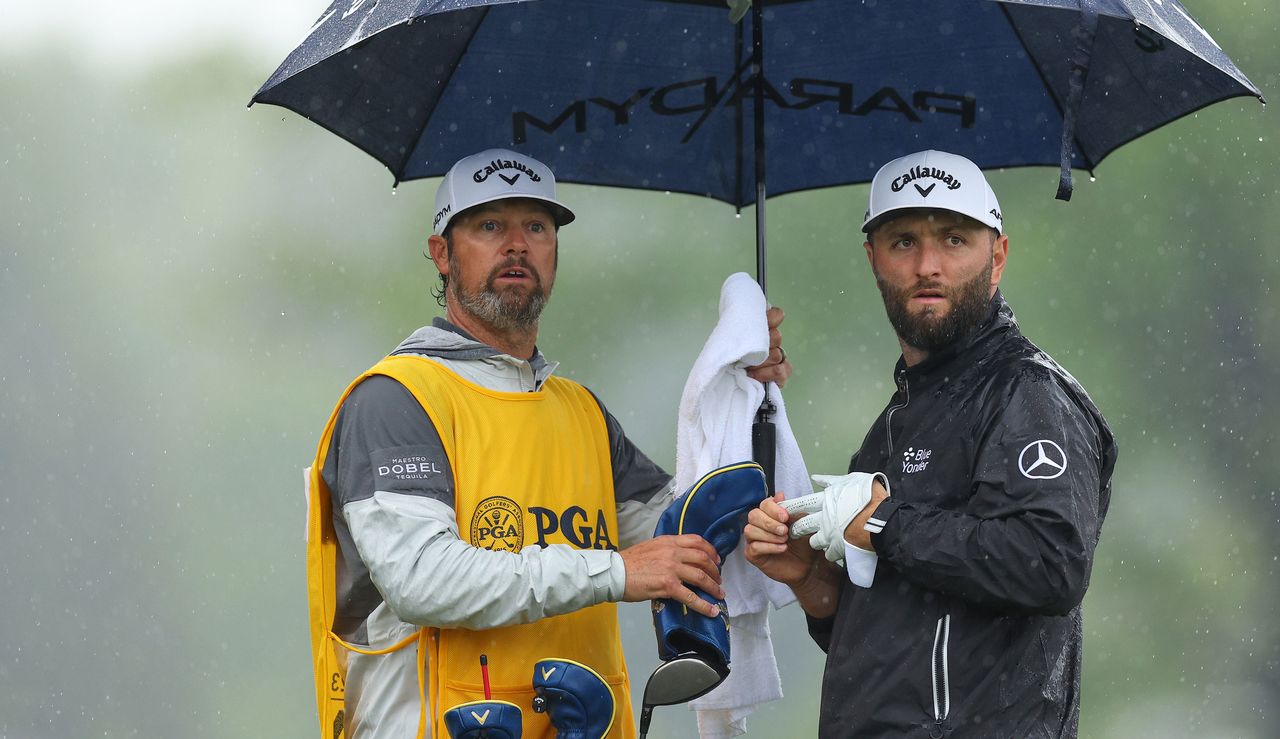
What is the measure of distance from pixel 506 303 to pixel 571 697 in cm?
99

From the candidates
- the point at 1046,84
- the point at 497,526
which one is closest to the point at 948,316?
the point at 1046,84

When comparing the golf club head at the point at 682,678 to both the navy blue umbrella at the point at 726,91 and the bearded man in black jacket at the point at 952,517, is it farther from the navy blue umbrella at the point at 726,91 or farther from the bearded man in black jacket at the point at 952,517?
the navy blue umbrella at the point at 726,91

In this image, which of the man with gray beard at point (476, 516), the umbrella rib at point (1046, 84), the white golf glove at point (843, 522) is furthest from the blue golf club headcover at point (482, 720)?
the umbrella rib at point (1046, 84)

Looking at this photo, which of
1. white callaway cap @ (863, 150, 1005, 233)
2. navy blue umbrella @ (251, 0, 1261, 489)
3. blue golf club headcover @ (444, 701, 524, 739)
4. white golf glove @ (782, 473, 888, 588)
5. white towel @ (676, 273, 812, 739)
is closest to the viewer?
white golf glove @ (782, 473, 888, 588)

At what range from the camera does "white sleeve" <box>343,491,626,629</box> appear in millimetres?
3199

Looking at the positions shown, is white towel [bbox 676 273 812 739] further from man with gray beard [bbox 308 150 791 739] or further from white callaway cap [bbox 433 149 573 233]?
white callaway cap [bbox 433 149 573 233]

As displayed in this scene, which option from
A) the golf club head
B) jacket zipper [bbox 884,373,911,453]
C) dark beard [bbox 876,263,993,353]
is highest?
dark beard [bbox 876,263,993,353]

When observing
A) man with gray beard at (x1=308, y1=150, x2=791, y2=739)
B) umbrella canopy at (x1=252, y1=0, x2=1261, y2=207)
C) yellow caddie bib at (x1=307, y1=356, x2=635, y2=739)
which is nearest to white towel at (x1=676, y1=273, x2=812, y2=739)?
man with gray beard at (x1=308, y1=150, x2=791, y2=739)

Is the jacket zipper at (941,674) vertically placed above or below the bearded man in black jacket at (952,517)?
below

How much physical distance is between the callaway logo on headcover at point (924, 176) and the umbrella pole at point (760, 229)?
18.9 inches

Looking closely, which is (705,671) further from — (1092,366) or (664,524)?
(1092,366)

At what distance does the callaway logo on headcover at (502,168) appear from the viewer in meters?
3.73

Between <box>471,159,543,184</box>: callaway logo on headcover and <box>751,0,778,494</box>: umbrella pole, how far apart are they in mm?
580

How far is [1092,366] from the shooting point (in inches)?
413
